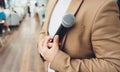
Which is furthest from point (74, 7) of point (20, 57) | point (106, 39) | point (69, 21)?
point (20, 57)

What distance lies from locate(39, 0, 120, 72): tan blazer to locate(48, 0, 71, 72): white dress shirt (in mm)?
143

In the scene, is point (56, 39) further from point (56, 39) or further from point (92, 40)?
point (92, 40)

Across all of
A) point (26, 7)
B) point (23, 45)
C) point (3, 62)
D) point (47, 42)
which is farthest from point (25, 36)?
point (26, 7)

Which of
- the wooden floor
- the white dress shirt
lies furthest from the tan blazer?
the wooden floor

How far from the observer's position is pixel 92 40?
0.65m

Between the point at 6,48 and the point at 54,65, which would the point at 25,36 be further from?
the point at 54,65

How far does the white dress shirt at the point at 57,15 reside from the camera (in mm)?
868

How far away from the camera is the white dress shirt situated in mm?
868

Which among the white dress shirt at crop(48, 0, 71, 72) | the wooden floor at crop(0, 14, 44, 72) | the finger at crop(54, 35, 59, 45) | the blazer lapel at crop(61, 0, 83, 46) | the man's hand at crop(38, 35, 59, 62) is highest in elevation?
the blazer lapel at crop(61, 0, 83, 46)

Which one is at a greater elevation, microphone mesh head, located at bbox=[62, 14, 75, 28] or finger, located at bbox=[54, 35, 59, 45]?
microphone mesh head, located at bbox=[62, 14, 75, 28]

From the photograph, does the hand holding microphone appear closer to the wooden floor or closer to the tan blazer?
the tan blazer

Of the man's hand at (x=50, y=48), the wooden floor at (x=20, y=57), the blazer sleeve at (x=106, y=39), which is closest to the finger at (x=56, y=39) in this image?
the man's hand at (x=50, y=48)

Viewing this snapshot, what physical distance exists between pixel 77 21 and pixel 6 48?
4.83 metres

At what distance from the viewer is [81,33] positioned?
67cm
